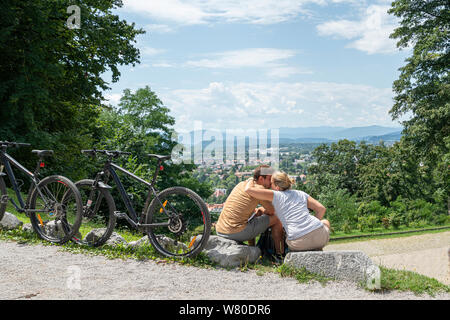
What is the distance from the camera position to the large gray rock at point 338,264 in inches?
169

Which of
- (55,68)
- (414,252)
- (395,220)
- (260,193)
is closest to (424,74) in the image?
(395,220)

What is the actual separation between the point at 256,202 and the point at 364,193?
96.0 feet

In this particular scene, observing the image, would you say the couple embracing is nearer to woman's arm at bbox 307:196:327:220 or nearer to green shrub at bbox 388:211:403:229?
woman's arm at bbox 307:196:327:220

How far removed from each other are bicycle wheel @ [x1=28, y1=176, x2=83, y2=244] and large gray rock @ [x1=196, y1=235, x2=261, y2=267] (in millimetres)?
1732

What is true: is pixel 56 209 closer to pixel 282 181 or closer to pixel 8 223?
pixel 8 223

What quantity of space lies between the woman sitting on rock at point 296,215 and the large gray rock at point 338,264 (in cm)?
24

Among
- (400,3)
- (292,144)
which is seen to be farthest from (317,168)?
(400,3)

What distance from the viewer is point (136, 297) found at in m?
3.84

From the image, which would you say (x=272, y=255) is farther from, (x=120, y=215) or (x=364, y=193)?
(x=364, y=193)

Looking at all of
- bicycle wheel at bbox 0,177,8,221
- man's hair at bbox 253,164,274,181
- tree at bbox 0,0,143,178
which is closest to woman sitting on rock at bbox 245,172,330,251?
Result: man's hair at bbox 253,164,274,181

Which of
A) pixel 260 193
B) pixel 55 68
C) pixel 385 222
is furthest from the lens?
pixel 385 222

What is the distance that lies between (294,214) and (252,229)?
69 centimetres

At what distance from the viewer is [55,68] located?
44.9ft

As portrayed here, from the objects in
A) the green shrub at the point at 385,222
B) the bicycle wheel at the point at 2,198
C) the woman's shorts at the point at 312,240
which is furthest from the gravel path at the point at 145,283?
the green shrub at the point at 385,222
